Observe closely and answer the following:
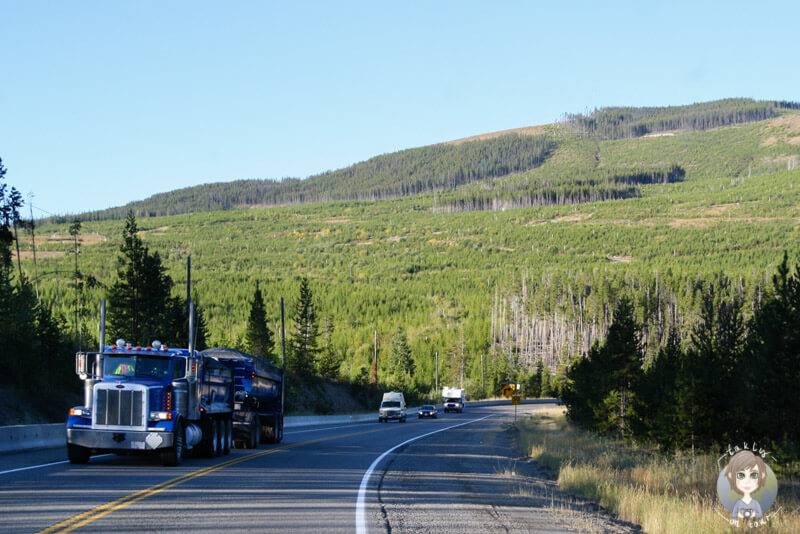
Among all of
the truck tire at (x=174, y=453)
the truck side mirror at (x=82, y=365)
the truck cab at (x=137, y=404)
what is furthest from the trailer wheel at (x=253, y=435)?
the truck side mirror at (x=82, y=365)

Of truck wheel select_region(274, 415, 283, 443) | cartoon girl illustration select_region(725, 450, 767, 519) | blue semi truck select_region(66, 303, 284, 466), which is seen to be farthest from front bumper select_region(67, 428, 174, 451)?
cartoon girl illustration select_region(725, 450, 767, 519)

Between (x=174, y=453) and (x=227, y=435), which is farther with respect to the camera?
(x=227, y=435)

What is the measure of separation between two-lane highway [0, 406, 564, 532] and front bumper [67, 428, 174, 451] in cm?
50

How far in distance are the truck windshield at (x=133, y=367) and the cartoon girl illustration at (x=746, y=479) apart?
13.3 meters

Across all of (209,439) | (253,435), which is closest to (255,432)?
(253,435)

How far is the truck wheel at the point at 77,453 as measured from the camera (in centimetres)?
1952

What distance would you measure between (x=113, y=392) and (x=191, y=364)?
191 cm

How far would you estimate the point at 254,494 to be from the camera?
14.8 meters

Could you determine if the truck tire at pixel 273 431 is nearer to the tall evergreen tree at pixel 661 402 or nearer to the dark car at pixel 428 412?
the tall evergreen tree at pixel 661 402

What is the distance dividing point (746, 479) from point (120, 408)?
1360 cm

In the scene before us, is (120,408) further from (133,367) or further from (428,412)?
(428,412)

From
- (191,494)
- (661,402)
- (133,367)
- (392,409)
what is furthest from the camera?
(392,409)

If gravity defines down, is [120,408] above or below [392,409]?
above

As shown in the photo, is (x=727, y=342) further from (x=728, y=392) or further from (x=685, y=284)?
(x=685, y=284)
